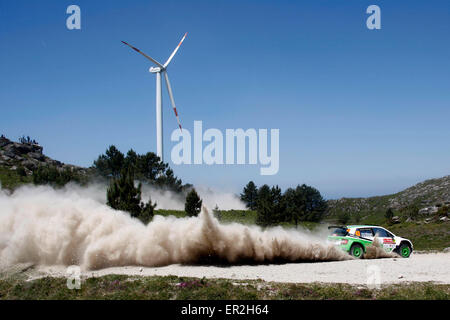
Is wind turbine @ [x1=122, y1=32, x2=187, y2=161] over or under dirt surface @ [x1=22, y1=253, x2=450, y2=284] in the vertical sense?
over

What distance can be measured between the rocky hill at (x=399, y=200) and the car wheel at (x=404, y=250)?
300 ft

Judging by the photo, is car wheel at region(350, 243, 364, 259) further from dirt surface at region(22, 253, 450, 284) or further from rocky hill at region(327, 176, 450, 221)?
rocky hill at region(327, 176, 450, 221)

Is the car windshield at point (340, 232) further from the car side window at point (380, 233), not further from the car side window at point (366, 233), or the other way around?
the car side window at point (380, 233)

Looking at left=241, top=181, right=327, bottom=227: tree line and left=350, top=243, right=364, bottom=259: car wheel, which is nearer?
left=350, top=243, right=364, bottom=259: car wheel

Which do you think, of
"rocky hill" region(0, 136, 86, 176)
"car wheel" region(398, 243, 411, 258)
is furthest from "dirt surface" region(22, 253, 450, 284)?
"rocky hill" region(0, 136, 86, 176)

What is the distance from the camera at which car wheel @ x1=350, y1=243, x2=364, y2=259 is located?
2392cm

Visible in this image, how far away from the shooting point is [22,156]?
12438 cm

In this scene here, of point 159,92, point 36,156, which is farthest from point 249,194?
point 36,156

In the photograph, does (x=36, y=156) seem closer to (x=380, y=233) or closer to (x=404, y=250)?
(x=380, y=233)

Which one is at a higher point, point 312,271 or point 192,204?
point 192,204

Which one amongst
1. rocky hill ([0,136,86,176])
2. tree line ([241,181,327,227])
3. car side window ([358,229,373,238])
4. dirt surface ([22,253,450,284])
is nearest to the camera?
dirt surface ([22,253,450,284])

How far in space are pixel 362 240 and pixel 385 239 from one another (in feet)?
5.53

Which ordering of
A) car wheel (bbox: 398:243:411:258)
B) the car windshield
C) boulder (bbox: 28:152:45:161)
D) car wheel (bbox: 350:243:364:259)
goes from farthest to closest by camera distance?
boulder (bbox: 28:152:45:161)
car wheel (bbox: 398:243:411:258)
the car windshield
car wheel (bbox: 350:243:364:259)
